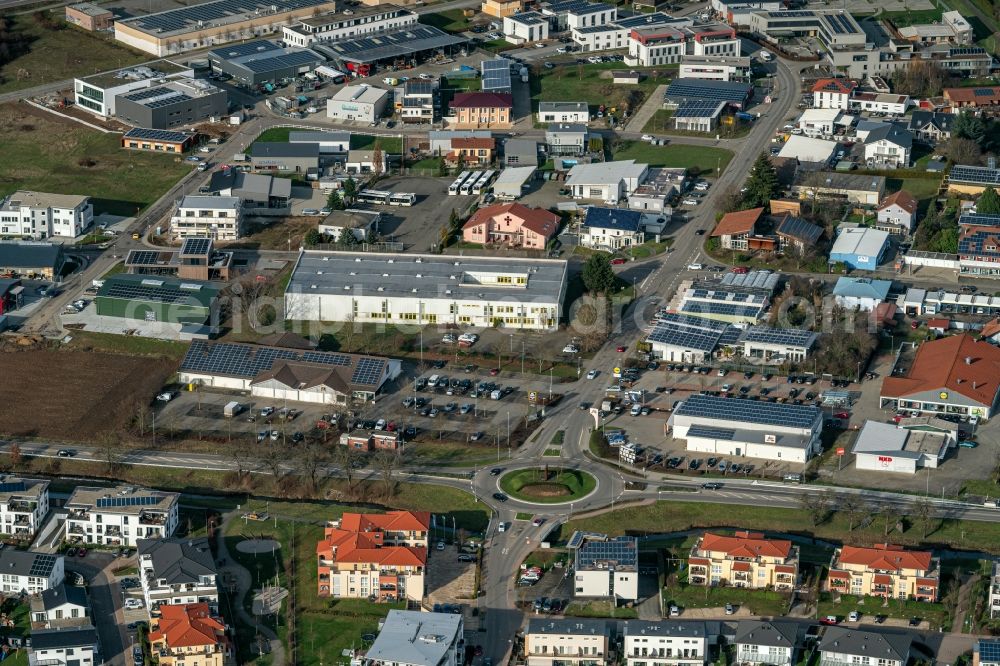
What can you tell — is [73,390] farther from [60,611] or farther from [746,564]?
[746,564]

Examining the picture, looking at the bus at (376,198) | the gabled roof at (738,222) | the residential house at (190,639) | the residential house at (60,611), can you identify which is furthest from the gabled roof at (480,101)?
the residential house at (190,639)

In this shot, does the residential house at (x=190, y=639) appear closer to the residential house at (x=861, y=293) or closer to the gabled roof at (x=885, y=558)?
the gabled roof at (x=885, y=558)

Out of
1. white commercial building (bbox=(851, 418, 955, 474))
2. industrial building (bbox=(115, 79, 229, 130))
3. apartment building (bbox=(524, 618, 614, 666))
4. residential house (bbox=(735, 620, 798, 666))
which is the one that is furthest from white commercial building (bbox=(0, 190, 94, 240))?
residential house (bbox=(735, 620, 798, 666))

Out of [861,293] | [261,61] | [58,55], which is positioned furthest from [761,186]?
Result: [58,55]

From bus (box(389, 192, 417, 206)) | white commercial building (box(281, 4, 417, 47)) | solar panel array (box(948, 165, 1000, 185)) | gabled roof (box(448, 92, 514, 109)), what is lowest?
bus (box(389, 192, 417, 206))

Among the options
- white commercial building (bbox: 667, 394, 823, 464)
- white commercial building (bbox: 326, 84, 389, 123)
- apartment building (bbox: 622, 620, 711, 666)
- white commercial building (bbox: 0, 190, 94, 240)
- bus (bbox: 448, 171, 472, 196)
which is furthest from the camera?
white commercial building (bbox: 326, 84, 389, 123)

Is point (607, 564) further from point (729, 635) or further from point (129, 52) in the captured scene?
point (129, 52)

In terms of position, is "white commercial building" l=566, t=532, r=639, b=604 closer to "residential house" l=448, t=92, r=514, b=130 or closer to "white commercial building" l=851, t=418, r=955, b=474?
"white commercial building" l=851, t=418, r=955, b=474
